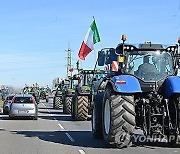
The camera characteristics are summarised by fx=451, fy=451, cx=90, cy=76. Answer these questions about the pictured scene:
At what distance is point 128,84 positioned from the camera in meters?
11.6

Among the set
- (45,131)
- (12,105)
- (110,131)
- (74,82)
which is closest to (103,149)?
(110,131)

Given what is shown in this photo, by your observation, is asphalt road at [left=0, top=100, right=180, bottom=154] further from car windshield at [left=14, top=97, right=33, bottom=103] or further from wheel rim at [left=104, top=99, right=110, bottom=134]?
car windshield at [left=14, top=97, right=33, bottom=103]

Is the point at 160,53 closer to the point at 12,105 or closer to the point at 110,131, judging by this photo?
the point at 110,131

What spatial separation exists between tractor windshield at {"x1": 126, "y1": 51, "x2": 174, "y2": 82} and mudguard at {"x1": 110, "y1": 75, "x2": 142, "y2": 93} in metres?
0.71

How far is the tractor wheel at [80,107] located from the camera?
875 inches

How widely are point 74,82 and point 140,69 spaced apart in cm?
1887

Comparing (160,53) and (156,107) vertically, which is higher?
(160,53)

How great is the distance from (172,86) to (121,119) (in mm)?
1560

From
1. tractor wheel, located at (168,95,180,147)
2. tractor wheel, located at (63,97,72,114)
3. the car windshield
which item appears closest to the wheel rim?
tractor wheel, located at (168,95,180,147)

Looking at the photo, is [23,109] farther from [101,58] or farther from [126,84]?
[126,84]

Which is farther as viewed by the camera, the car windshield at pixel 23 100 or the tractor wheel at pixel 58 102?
the tractor wheel at pixel 58 102

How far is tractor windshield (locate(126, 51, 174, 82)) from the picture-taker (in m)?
12.4

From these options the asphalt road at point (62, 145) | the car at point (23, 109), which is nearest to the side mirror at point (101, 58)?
the asphalt road at point (62, 145)

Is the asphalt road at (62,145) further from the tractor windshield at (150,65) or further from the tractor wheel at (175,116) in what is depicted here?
the tractor windshield at (150,65)
